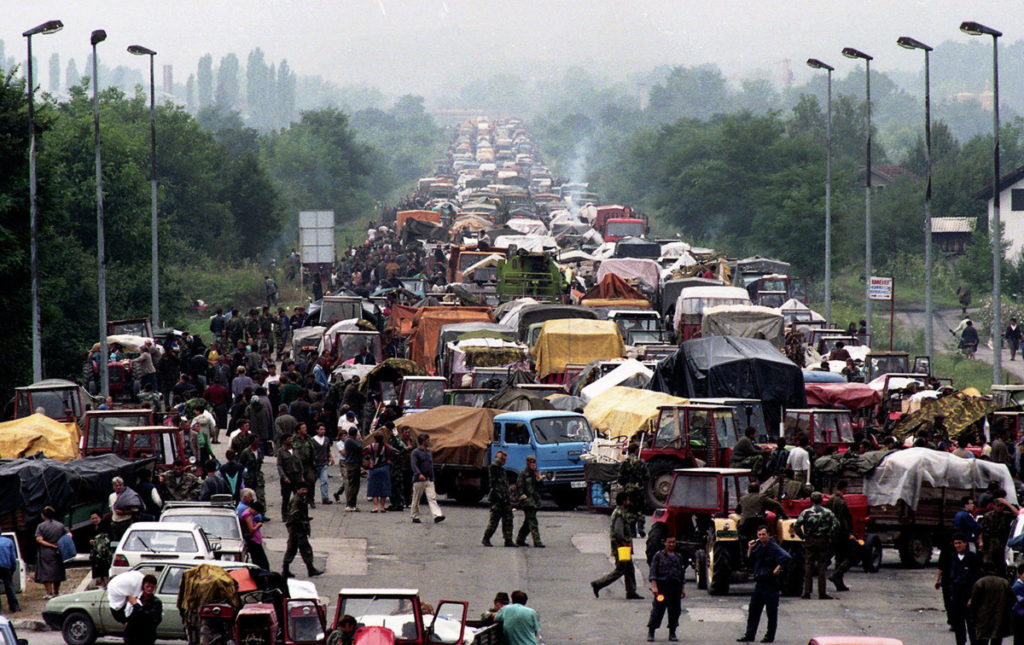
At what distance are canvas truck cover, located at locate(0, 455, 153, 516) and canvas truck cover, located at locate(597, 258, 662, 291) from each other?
1190 inches

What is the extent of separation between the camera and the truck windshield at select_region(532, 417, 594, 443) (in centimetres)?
2523

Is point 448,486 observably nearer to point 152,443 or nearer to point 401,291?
point 152,443

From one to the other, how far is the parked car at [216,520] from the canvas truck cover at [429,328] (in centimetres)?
1938

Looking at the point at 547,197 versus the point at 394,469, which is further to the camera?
the point at 547,197

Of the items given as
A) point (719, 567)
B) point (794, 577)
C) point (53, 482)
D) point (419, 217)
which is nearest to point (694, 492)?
point (719, 567)

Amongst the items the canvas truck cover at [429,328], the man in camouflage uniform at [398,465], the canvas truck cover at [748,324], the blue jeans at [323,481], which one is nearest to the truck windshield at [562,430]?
the man in camouflage uniform at [398,465]

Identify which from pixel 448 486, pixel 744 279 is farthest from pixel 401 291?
pixel 448 486

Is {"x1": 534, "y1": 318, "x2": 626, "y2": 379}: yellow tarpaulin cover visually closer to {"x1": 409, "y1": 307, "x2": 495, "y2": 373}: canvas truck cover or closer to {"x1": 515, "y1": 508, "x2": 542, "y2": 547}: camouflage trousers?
{"x1": 409, "y1": 307, "x2": 495, "y2": 373}: canvas truck cover

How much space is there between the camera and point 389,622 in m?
14.6

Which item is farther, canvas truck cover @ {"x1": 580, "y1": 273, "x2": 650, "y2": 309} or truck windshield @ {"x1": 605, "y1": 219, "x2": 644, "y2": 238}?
truck windshield @ {"x1": 605, "y1": 219, "x2": 644, "y2": 238}

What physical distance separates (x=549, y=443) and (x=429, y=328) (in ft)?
47.9

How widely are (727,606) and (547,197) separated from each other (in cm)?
9577

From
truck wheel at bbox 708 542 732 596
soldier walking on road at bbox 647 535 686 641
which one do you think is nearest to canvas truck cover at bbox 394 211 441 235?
Answer: truck wheel at bbox 708 542 732 596

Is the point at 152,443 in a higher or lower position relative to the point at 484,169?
lower
